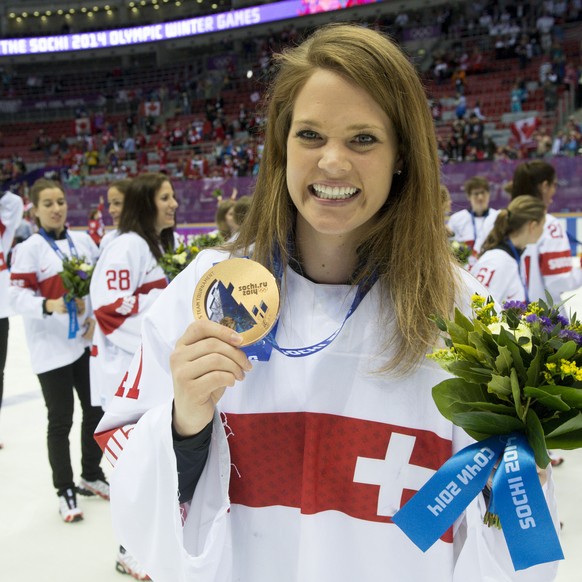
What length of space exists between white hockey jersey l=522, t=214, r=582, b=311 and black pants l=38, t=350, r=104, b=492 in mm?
2709

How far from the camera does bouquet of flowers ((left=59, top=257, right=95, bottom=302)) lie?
3.65 metres

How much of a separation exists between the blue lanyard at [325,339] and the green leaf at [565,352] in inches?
14.1

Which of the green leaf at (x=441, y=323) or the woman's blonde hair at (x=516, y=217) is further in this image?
the woman's blonde hair at (x=516, y=217)

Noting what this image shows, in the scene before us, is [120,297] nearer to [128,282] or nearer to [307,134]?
[128,282]

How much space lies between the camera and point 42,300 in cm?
368

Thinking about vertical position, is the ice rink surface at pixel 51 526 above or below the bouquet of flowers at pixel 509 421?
below

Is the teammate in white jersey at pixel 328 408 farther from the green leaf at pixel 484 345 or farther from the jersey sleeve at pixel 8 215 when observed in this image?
the jersey sleeve at pixel 8 215

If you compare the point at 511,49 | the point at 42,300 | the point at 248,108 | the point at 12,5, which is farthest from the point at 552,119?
the point at 12,5

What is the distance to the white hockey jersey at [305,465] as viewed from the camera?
1161mm

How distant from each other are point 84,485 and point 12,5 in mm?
30581

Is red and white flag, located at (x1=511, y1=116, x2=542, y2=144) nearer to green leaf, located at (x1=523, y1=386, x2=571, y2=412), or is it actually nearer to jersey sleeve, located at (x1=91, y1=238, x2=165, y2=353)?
jersey sleeve, located at (x1=91, y1=238, x2=165, y2=353)

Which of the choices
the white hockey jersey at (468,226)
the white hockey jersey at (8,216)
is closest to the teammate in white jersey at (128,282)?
the white hockey jersey at (8,216)

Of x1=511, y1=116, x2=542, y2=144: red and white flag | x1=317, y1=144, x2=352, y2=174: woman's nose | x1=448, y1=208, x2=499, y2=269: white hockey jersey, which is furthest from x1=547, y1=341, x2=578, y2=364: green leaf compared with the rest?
x1=511, y1=116, x2=542, y2=144: red and white flag

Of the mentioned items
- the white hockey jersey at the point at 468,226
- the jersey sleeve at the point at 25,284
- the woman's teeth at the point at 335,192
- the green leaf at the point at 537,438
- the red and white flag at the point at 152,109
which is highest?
the red and white flag at the point at 152,109
